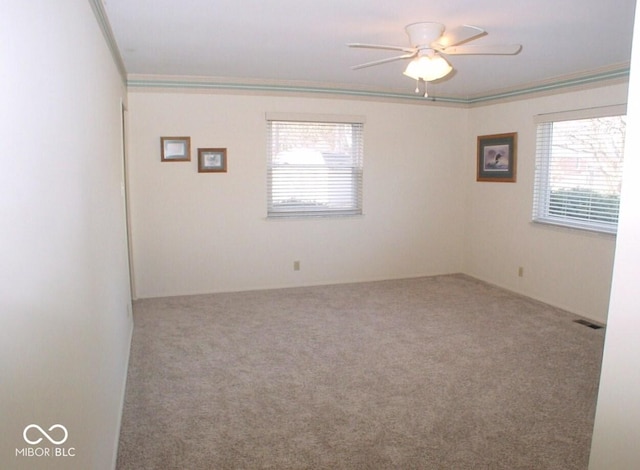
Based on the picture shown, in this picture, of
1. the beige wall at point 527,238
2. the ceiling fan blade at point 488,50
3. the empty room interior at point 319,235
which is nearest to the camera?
the empty room interior at point 319,235

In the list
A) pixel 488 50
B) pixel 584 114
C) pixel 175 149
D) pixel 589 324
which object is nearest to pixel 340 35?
pixel 488 50

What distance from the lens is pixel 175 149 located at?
5238 millimetres

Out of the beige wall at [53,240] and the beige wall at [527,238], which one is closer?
the beige wall at [53,240]

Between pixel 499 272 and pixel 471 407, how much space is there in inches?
129

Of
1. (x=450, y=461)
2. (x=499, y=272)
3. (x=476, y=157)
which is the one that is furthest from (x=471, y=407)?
(x=476, y=157)

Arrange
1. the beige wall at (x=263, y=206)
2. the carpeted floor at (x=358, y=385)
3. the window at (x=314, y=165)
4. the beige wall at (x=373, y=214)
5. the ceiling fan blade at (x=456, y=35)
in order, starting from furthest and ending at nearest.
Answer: the window at (x=314, y=165), the beige wall at (x=263, y=206), the beige wall at (x=373, y=214), the ceiling fan blade at (x=456, y=35), the carpeted floor at (x=358, y=385)

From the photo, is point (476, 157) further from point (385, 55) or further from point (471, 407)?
point (471, 407)

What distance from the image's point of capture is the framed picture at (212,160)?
17.5ft

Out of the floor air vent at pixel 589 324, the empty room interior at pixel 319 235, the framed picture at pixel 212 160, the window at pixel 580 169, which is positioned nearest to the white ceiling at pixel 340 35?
the empty room interior at pixel 319 235

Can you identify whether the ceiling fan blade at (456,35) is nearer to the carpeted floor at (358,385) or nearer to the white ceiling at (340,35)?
the white ceiling at (340,35)

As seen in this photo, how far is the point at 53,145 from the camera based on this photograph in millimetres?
1390

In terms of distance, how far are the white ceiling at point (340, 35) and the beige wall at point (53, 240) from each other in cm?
95

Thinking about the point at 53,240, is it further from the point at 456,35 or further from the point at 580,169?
the point at 580,169

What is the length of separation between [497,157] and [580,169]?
1131 mm
